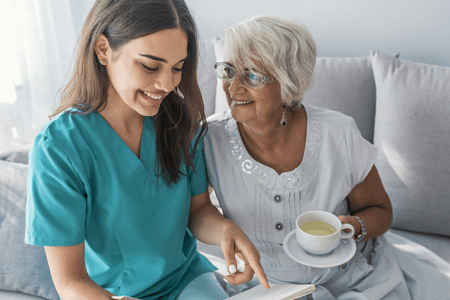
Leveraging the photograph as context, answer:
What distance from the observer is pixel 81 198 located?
3.18ft

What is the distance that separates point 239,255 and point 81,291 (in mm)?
395

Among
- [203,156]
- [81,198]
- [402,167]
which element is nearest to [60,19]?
[203,156]

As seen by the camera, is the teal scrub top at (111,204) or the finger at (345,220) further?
the finger at (345,220)

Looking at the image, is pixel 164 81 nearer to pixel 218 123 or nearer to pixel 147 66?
pixel 147 66

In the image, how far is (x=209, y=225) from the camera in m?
1.17

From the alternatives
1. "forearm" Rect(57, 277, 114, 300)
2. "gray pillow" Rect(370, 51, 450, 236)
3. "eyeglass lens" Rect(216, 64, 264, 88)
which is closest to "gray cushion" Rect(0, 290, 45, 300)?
"forearm" Rect(57, 277, 114, 300)

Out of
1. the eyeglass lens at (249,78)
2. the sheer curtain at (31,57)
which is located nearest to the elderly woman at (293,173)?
the eyeglass lens at (249,78)

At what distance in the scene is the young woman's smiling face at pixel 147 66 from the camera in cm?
90

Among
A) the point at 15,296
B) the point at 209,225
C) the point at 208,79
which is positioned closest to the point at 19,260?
the point at 15,296

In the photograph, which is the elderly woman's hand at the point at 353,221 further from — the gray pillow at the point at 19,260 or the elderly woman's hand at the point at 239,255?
the gray pillow at the point at 19,260

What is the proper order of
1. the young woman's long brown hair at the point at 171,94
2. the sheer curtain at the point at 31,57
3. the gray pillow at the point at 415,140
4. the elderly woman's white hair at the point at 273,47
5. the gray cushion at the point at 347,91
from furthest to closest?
1. the sheer curtain at the point at 31,57
2. the gray cushion at the point at 347,91
3. the gray pillow at the point at 415,140
4. the elderly woman's white hair at the point at 273,47
5. the young woman's long brown hair at the point at 171,94

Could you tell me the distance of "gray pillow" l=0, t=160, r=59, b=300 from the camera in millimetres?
1390

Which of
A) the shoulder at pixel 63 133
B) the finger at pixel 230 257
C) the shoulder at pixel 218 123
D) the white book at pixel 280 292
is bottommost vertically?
the white book at pixel 280 292

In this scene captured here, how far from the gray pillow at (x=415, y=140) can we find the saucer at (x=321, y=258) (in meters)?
0.60
